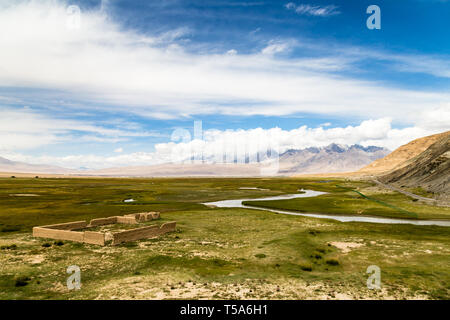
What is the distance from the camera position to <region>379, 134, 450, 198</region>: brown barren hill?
103 metres

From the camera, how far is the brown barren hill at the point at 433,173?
103 metres

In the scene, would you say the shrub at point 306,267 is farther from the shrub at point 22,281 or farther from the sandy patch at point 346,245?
the shrub at point 22,281

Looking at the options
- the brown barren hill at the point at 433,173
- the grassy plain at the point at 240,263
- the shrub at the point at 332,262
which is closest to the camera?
the grassy plain at the point at 240,263

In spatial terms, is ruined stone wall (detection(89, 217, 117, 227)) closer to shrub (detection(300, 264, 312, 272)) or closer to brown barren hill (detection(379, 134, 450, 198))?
shrub (detection(300, 264, 312, 272))

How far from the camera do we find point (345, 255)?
32.1 metres

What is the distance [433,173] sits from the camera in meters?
122

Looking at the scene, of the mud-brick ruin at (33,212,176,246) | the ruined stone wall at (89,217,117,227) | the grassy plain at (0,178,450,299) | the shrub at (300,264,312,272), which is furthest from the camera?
the ruined stone wall at (89,217,117,227)

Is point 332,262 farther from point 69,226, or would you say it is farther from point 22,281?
point 69,226

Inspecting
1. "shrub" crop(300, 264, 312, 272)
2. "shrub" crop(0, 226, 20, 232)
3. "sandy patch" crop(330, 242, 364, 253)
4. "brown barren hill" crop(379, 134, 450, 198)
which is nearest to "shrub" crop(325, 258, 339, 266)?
"shrub" crop(300, 264, 312, 272)

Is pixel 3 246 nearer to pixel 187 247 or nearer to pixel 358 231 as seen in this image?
pixel 187 247

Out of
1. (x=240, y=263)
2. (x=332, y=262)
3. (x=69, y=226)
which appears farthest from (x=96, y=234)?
(x=332, y=262)

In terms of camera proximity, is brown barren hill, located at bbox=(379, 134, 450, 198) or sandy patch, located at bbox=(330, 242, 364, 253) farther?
brown barren hill, located at bbox=(379, 134, 450, 198)

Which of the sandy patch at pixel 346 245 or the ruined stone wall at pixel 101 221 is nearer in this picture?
the sandy patch at pixel 346 245

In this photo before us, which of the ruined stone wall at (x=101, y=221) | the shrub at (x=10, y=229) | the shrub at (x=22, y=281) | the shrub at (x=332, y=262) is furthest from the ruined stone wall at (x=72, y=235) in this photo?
the shrub at (x=332, y=262)
